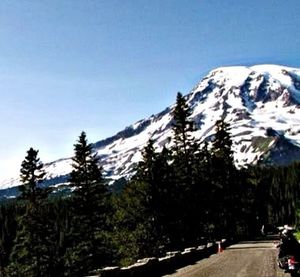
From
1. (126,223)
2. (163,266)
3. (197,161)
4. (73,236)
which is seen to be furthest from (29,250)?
(163,266)

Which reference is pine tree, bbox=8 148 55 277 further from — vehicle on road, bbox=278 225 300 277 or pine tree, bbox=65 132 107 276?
vehicle on road, bbox=278 225 300 277

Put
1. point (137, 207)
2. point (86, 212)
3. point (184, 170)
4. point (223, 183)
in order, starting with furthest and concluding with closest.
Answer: point (223, 183) < point (184, 170) < point (86, 212) < point (137, 207)

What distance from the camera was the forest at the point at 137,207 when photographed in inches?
2041

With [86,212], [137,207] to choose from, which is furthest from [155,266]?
[86,212]

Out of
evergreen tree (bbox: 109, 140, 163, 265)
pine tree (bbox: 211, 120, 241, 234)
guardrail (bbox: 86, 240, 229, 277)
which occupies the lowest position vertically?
guardrail (bbox: 86, 240, 229, 277)

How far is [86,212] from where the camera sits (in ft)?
206

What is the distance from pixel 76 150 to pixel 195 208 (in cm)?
1404

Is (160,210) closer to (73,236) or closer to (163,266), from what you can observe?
(73,236)

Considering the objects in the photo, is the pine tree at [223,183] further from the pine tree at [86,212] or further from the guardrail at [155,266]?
the guardrail at [155,266]

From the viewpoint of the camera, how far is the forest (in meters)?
51.8

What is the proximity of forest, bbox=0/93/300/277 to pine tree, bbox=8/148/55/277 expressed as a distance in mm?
101

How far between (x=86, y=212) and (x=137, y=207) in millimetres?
12535

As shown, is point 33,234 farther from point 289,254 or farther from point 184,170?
point 289,254

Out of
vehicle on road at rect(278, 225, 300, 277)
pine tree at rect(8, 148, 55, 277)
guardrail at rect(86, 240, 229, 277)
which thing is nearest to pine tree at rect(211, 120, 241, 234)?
pine tree at rect(8, 148, 55, 277)
